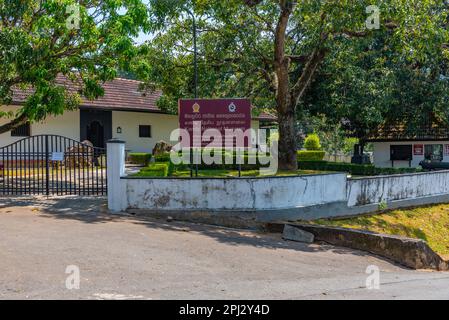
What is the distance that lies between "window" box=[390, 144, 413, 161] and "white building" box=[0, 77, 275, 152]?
43.7 ft

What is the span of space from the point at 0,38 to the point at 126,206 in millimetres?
5587

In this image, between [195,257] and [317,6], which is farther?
[317,6]

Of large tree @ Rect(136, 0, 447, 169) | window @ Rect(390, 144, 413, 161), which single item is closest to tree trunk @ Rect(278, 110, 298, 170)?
large tree @ Rect(136, 0, 447, 169)

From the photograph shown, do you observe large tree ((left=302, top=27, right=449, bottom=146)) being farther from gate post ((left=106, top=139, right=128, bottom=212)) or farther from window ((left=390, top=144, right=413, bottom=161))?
gate post ((left=106, top=139, right=128, bottom=212))

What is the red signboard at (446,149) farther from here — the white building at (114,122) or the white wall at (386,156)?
the white building at (114,122)

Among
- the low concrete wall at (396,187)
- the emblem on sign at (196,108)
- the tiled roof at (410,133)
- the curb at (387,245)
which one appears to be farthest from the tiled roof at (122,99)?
the curb at (387,245)

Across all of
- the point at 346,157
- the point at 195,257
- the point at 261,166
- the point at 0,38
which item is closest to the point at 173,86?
the point at 261,166

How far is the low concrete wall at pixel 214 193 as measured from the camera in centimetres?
1206

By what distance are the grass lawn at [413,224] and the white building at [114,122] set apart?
13.7m

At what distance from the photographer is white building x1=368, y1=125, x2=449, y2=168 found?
2789 centimetres

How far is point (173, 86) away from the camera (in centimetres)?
1975

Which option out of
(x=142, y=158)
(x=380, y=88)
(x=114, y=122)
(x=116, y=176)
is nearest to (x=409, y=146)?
(x=380, y=88)

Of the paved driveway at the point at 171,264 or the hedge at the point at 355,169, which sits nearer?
the paved driveway at the point at 171,264
